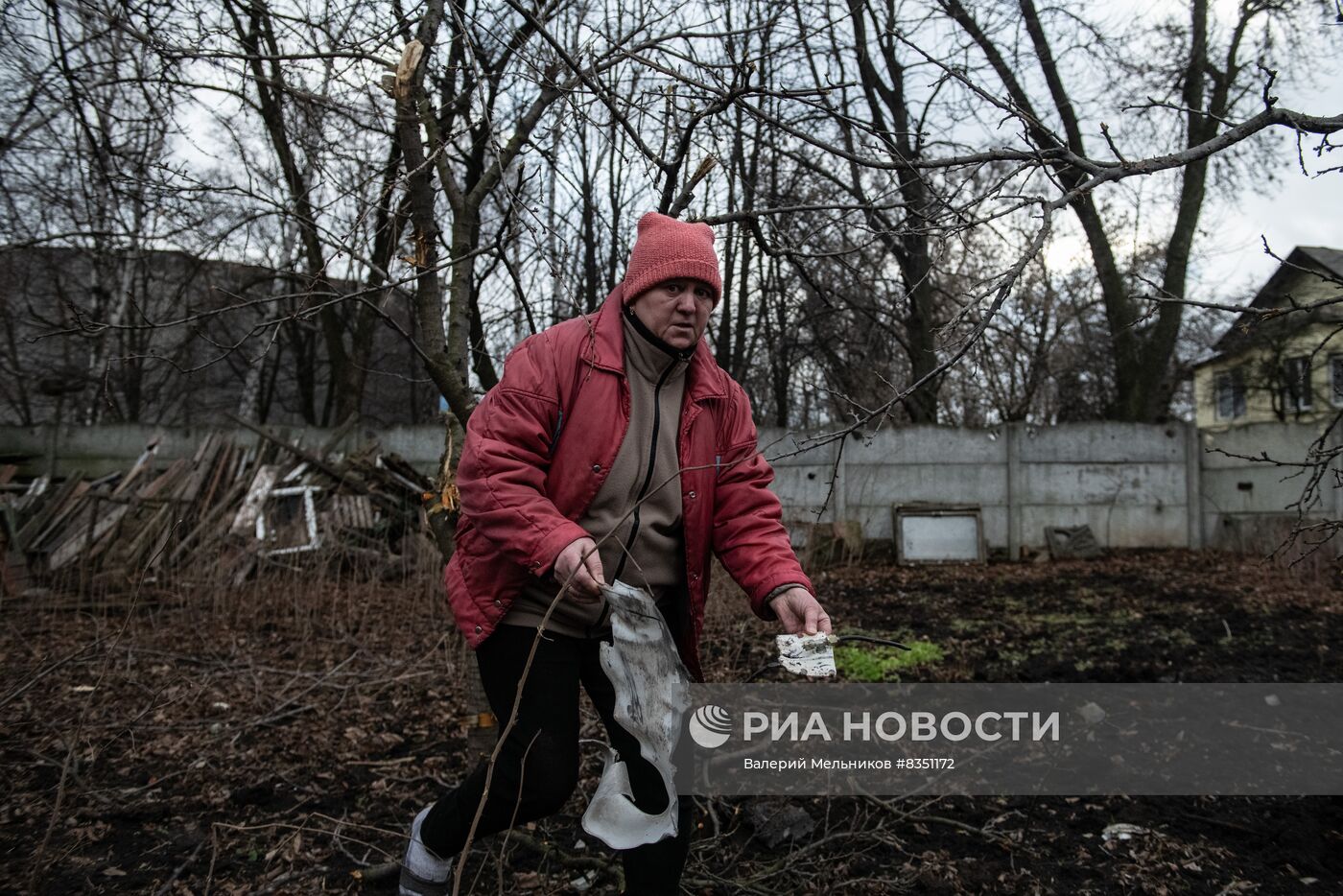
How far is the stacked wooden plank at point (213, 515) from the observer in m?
7.75

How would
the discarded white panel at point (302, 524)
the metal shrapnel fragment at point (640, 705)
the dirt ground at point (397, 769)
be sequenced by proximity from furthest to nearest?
the discarded white panel at point (302, 524) < the dirt ground at point (397, 769) < the metal shrapnel fragment at point (640, 705)

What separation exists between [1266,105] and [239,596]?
673 centimetres

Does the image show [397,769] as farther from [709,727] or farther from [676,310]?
[676,310]

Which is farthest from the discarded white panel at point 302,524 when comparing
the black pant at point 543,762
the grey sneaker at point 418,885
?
the black pant at point 543,762

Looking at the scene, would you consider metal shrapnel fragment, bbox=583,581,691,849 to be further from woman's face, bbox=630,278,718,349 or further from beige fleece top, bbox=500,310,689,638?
woman's face, bbox=630,278,718,349

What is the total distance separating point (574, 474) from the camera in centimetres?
207

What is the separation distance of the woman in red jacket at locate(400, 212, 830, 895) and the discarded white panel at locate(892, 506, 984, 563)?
9207 millimetres

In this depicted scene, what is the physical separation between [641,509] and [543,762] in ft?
1.98

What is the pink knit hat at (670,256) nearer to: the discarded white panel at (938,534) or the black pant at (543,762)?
the black pant at (543,762)

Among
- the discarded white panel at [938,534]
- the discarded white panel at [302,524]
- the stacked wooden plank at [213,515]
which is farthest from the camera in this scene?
the discarded white panel at [938,534]

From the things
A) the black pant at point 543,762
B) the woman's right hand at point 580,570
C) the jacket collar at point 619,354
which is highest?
the jacket collar at point 619,354

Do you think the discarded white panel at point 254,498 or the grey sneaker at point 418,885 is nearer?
the grey sneaker at point 418,885

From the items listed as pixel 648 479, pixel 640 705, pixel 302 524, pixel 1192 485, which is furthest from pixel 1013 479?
pixel 640 705

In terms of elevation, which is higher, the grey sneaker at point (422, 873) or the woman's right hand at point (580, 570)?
the woman's right hand at point (580, 570)
